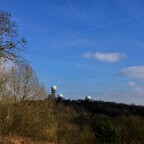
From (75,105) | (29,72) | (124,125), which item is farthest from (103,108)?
(29,72)

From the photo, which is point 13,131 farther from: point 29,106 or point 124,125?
point 124,125

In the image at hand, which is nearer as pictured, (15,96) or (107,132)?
(15,96)

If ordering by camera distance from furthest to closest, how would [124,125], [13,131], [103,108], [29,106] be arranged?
[103,108] < [124,125] < [29,106] < [13,131]

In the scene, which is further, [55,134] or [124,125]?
[124,125]

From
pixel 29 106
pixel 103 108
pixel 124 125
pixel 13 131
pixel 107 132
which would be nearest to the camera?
pixel 13 131

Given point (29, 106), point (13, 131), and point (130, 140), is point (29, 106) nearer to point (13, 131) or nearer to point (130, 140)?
point (13, 131)

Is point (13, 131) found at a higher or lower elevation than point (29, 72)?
lower

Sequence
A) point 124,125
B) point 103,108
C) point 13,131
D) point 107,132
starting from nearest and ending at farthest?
point 13,131, point 107,132, point 124,125, point 103,108

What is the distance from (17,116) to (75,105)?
71.0 metres

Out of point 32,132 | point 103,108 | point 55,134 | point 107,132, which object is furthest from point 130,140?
point 103,108

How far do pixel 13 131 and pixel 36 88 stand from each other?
5.57m

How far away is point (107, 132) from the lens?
44.3m

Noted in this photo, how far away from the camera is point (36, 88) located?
42031mm

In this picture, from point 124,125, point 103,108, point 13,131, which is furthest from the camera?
point 103,108
